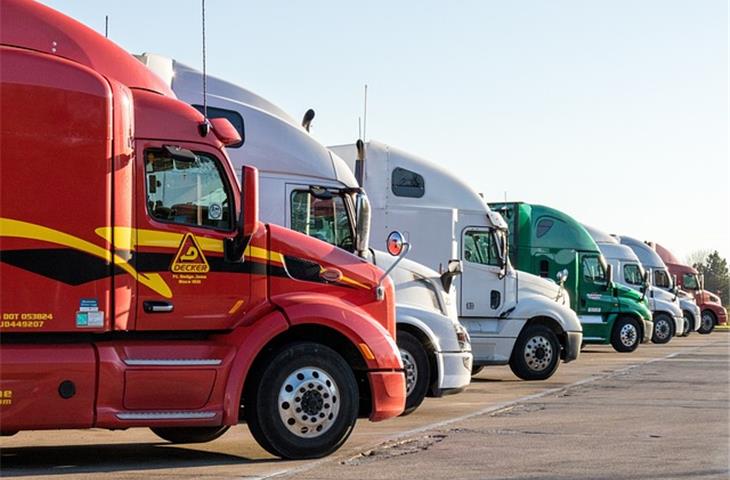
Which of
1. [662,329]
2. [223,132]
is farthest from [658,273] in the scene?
[223,132]

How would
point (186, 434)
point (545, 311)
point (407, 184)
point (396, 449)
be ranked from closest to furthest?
point (396, 449) < point (186, 434) < point (407, 184) < point (545, 311)

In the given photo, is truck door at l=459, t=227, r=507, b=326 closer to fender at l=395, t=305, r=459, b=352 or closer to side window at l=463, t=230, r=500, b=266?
side window at l=463, t=230, r=500, b=266

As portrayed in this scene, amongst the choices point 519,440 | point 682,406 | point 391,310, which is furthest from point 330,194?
point 682,406

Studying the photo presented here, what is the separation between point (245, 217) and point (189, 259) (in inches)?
22.1

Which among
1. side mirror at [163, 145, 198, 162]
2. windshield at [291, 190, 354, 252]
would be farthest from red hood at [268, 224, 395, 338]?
windshield at [291, 190, 354, 252]

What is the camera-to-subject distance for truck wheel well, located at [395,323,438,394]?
47.4ft

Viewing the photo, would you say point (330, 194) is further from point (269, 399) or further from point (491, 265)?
point (491, 265)

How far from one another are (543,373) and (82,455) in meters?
11.3

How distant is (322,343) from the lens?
35.9ft

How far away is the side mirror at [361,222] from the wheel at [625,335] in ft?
62.1

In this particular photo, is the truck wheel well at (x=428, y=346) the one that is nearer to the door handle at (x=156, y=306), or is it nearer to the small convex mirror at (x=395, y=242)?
the small convex mirror at (x=395, y=242)

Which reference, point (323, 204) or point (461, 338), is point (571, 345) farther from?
point (323, 204)

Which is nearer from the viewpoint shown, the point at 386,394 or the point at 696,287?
the point at 386,394

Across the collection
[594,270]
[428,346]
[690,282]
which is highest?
[690,282]
